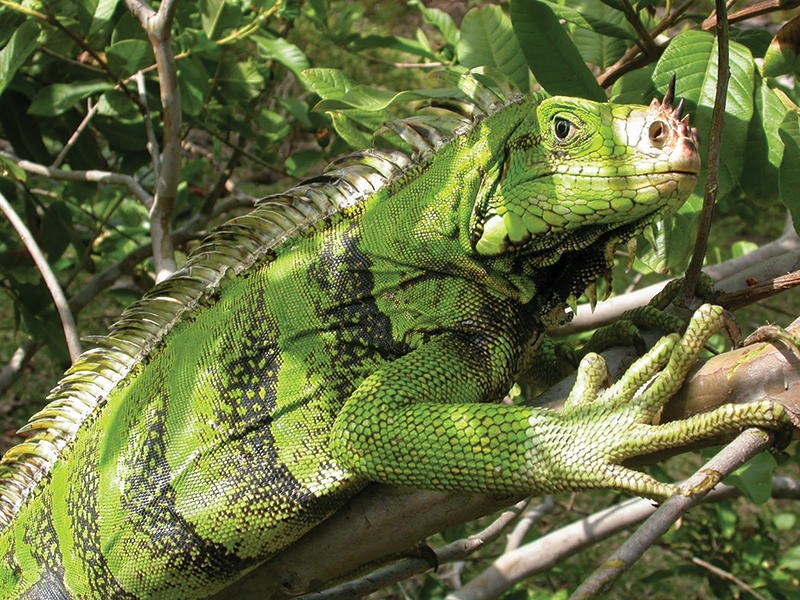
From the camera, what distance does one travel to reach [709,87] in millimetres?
2529

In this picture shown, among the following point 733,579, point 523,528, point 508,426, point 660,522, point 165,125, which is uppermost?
point 165,125

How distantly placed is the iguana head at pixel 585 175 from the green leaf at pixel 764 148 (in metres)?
0.50

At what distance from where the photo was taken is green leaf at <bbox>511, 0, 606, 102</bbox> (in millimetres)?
2531

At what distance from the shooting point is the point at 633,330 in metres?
2.48

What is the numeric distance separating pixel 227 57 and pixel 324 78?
1.93 metres

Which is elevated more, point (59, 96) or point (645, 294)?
point (59, 96)

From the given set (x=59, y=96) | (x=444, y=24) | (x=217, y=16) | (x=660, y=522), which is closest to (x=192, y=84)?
(x=217, y=16)

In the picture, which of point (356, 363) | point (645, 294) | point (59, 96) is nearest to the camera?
point (356, 363)

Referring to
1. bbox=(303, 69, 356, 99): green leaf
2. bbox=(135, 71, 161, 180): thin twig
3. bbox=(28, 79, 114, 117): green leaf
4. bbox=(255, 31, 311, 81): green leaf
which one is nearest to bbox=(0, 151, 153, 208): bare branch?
bbox=(135, 71, 161, 180): thin twig

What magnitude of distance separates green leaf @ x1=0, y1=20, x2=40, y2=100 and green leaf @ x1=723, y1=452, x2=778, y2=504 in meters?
3.75

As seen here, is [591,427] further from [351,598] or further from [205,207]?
[205,207]

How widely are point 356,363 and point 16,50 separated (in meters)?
2.34

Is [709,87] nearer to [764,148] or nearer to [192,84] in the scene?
[764,148]

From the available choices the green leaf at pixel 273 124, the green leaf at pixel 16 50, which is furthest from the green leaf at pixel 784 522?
the green leaf at pixel 16 50
